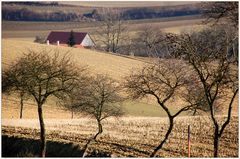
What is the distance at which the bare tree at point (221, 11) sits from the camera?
13906 millimetres

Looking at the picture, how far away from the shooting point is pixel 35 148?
74.3 feet

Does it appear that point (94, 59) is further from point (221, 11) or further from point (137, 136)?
point (221, 11)

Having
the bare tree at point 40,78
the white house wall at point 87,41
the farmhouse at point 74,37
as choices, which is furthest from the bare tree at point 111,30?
the bare tree at point 40,78

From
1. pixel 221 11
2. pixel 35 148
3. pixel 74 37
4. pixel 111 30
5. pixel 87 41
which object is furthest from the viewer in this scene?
pixel 87 41

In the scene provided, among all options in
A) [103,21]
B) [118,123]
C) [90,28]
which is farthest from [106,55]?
[118,123]

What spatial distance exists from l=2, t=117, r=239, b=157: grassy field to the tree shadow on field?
7 cm

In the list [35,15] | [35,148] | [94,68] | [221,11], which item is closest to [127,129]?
[35,148]

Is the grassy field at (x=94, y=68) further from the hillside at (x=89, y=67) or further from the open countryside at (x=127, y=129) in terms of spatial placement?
the open countryside at (x=127, y=129)

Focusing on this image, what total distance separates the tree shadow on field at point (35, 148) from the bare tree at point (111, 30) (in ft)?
225

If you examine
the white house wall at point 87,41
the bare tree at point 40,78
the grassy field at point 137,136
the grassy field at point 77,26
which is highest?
the grassy field at point 77,26

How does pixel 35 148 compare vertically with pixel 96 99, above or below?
below

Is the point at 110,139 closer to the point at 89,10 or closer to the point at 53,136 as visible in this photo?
the point at 53,136

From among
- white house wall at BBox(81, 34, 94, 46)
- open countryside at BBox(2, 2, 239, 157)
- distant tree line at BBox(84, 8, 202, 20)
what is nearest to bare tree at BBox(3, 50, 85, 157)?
open countryside at BBox(2, 2, 239, 157)

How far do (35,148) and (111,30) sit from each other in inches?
2898
